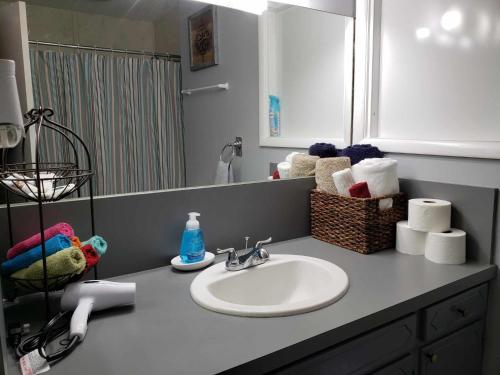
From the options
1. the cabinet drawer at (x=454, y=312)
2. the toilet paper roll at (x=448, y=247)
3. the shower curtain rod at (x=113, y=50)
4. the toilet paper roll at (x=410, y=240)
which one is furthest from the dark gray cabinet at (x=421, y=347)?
the shower curtain rod at (x=113, y=50)

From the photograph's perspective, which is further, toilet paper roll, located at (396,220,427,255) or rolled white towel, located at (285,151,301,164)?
rolled white towel, located at (285,151,301,164)

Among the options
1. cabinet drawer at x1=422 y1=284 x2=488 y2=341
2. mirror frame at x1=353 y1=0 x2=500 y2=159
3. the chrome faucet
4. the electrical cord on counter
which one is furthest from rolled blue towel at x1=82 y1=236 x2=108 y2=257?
mirror frame at x1=353 y1=0 x2=500 y2=159

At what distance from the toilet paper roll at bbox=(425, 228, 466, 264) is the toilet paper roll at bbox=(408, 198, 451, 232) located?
3 centimetres

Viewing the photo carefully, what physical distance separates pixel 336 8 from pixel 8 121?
133 cm

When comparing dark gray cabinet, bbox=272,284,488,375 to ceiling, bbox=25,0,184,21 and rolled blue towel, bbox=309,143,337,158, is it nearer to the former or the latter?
rolled blue towel, bbox=309,143,337,158

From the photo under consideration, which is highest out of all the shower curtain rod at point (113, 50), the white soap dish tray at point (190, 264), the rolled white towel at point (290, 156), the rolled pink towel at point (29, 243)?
the shower curtain rod at point (113, 50)

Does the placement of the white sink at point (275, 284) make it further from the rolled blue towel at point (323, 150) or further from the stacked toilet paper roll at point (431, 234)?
the rolled blue towel at point (323, 150)

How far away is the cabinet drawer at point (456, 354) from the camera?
1.12 meters

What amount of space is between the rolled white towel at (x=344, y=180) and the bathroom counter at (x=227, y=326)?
30 cm

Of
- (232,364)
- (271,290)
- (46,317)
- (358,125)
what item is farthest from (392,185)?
(46,317)

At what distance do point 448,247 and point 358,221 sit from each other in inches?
11.5

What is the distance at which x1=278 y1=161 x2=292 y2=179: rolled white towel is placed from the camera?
5.12ft

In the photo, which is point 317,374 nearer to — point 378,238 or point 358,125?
point 378,238

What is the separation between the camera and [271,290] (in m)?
1.24
